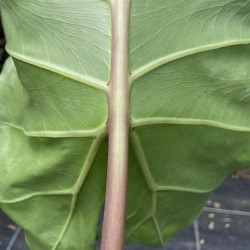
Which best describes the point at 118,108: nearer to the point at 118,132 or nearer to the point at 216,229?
the point at 118,132

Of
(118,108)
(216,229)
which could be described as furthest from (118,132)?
(216,229)

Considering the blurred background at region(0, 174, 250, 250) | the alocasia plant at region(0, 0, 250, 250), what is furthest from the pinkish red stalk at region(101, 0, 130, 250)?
the blurred background at region(0, 174, 250, 250)

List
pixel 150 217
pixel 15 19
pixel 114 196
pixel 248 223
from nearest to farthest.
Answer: pixel 114 196, pixel 15 19, pixel 150 217, pixel 248 223

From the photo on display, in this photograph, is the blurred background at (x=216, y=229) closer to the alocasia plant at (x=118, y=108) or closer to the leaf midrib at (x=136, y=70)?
the alocasia plant at (x=118, y=108)

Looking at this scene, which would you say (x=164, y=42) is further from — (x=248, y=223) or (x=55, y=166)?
(x=248, y=223)

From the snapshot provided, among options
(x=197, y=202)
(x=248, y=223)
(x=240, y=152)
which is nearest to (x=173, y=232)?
(x=197, y=202)

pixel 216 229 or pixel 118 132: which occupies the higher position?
pixel 118 132

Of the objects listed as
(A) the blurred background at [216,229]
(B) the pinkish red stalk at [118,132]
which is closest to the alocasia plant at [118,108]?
(B) the pinkish red stalk at [118,132]

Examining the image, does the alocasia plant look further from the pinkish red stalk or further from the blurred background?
the blurred background
